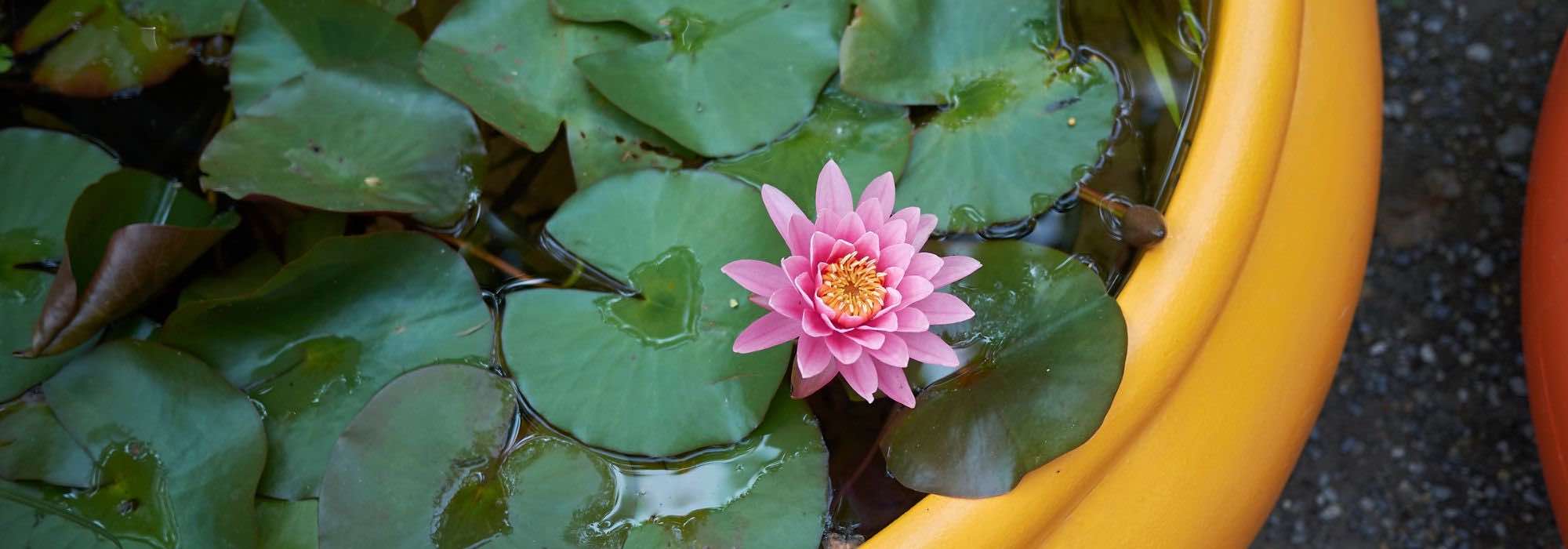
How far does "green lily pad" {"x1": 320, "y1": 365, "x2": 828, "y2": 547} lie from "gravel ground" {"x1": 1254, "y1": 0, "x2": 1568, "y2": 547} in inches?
44.1

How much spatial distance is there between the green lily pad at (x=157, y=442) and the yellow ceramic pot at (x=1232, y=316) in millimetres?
650

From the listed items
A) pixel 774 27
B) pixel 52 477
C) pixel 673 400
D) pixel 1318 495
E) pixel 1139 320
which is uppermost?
pixel 774 27

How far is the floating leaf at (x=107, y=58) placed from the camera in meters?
1.18

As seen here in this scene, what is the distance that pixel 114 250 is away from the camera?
35.8 inches

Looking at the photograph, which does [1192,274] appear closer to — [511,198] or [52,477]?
[511,198]

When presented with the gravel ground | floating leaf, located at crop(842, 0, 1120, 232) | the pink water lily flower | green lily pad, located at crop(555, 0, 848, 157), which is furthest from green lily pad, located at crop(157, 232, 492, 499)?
the gravel ground

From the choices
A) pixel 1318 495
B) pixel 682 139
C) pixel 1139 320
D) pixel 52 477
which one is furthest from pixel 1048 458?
pixel 1318 495

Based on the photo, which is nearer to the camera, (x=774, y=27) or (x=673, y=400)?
(x=673, y=400)

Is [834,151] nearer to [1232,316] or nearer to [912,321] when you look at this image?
[912,321]

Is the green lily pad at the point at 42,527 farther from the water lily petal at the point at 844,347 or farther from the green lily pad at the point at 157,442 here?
the water lily petal at the point at 844,347

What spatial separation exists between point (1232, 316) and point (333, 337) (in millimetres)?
923

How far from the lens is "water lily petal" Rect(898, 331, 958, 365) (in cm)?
80

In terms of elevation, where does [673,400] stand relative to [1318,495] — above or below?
above

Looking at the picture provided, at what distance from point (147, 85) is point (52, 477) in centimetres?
51
